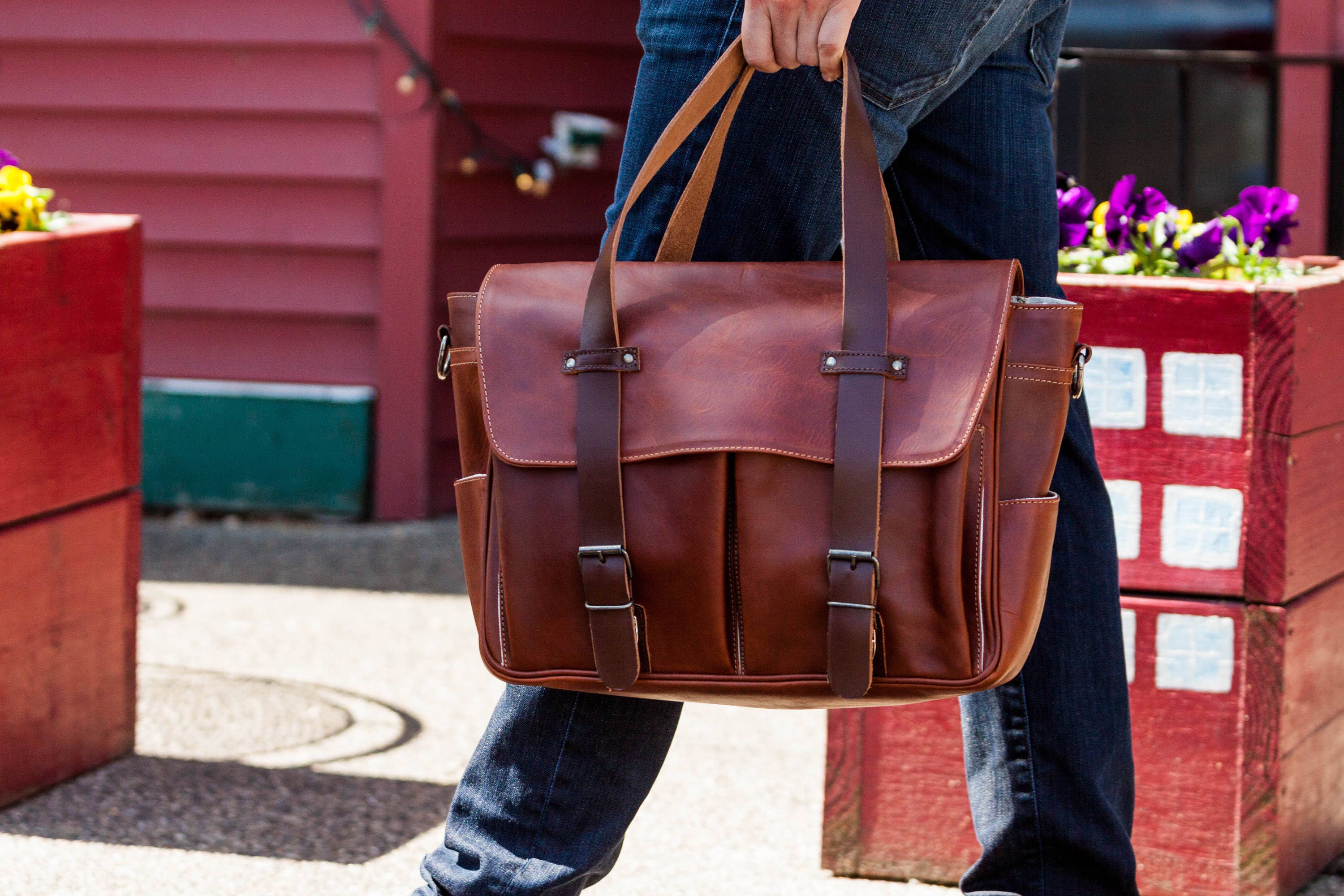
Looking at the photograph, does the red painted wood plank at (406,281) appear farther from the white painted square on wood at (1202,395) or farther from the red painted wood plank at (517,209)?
the white painted square on wood at (1202,395)

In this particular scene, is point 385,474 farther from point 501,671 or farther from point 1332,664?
point 501,671

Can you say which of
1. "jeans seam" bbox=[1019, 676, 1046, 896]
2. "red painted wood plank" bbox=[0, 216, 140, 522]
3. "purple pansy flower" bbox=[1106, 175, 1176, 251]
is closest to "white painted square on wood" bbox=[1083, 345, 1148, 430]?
"purple pansy flower" bbox=[1106, 175, 1176, 251]

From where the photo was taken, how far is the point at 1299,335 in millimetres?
1857

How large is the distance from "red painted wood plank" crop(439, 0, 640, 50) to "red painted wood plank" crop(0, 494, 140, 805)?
2.19 meters

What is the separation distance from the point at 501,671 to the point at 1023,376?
0.49 m

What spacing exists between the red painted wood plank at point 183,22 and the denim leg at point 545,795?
3138 mm

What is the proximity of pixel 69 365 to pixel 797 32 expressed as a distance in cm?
143

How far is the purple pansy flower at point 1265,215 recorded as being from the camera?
2.06 meters

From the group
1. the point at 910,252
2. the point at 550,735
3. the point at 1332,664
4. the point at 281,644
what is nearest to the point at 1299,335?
the point at 1332,664

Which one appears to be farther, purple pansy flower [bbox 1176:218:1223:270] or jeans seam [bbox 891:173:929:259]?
purple pansy flower [bbox 1176:218:1223:270]

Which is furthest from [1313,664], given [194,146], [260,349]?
[194,146]

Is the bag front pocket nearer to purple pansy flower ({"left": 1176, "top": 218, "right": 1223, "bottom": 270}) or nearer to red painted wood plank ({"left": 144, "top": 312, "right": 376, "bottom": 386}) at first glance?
purple pansy flower ({"left": 1176, "top": 218, "right": 1223, "bottom": 270})

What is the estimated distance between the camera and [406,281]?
13.9 feet

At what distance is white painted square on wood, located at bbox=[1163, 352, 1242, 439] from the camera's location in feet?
6.15
